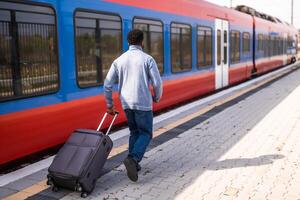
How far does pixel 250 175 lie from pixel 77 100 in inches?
113

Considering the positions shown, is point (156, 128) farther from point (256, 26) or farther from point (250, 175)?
point (256, 26)

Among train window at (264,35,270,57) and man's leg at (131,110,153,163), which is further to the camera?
train window at (264,35,270,57)

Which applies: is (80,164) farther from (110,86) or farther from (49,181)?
(110,86)

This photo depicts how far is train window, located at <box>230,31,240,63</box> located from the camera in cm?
1554

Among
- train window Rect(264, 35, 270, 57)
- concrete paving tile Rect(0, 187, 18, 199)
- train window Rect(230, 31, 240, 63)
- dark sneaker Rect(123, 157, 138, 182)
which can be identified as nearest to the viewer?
concrete paving tile Rect(0, 187, 18, 199)

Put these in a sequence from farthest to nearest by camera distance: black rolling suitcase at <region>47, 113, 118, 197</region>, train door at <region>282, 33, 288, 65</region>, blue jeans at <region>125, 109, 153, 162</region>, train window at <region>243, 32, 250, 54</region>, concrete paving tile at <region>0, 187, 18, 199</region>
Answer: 1. train door at <region>282, 33, 288, 65</region>
2. train window at <region>243, 32, 250, 54</region>
3. blue jeans at <region>125, 109, 153, 162</region>
4. concrete paving tile at <region>0, 187, 18, 199</region>
5. black rolling suitcase at <region>47, 113, 118, 197</region>

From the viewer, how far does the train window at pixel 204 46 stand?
477 inches

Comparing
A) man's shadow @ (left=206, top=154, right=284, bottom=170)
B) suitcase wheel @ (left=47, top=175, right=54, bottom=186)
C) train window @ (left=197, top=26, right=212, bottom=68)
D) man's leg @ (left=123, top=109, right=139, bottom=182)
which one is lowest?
man's shadow @ (left=206, top=154, right=284, bottom=170)

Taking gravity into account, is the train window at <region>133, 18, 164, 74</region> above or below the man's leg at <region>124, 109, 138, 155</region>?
above

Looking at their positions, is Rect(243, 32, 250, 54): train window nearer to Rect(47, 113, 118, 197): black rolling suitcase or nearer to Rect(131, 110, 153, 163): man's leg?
Rect(131, 110, 153, 163): man's leg

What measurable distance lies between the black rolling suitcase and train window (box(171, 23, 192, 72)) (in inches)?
231

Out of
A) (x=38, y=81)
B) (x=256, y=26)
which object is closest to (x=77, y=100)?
(x=38, y=81)

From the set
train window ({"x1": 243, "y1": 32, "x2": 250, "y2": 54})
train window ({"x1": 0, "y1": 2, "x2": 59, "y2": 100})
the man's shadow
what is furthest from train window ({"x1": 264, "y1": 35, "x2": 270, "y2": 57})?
train window ({"x1": 0, "y1": 2, "x2": 59, "y2": 100})

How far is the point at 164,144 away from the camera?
6.66 metres
